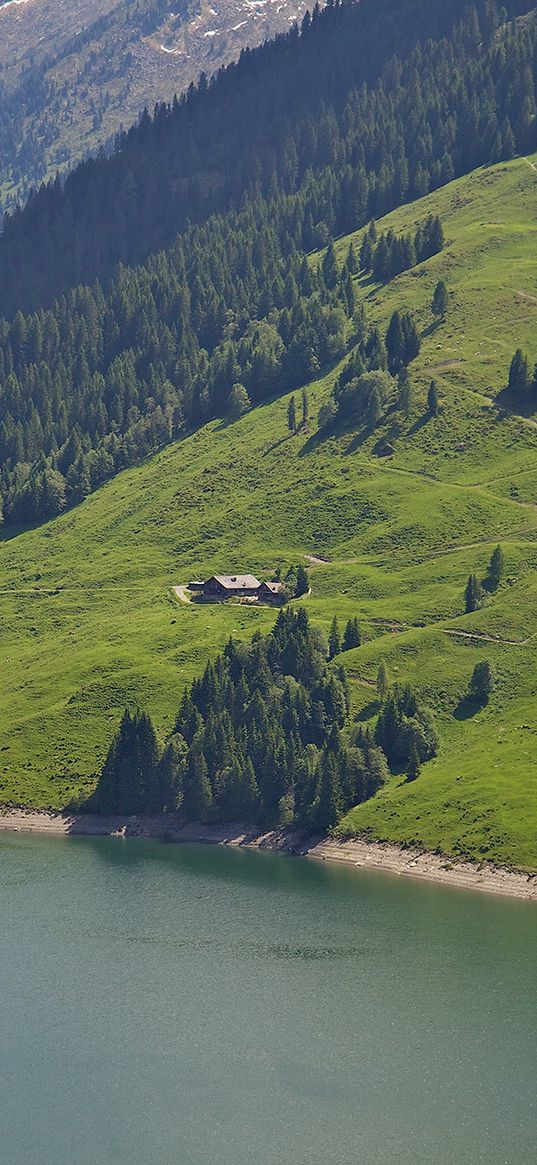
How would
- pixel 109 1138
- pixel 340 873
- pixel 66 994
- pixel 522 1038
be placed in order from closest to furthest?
pixel 109 1138 → pixel 522 1038 → pixel 66 994 → pixel 340 873

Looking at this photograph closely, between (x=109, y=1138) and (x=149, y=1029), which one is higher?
(x=109, y=1138)

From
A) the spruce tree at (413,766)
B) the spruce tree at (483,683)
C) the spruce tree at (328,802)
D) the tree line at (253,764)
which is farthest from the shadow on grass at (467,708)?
the spruce tree at (328,802)

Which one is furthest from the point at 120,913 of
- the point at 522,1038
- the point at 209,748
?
the point at 522,1038

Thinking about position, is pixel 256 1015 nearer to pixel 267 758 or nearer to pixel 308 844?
pixel 308 844

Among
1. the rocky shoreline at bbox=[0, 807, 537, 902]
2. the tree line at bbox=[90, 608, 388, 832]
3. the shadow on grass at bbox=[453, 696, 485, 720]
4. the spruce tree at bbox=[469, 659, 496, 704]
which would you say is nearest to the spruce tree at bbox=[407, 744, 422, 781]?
the tree line at bbox=[90, 608, 388, 832]

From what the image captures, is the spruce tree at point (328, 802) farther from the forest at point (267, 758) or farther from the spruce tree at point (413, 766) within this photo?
the spruce tree at point (413, 766)

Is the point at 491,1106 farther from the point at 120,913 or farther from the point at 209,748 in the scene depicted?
the point at 209,748

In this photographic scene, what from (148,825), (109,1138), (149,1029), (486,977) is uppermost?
(109,1138)
